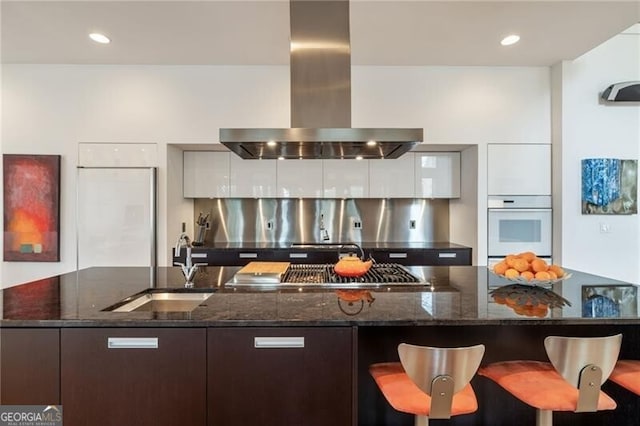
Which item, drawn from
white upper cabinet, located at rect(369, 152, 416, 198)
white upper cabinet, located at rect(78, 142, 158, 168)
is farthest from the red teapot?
Result: white upper cabinet, located at rect(78, 142, 158, 168)

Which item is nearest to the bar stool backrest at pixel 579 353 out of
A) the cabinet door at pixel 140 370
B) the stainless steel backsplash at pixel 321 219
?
the cabinet door at pixel 140 370

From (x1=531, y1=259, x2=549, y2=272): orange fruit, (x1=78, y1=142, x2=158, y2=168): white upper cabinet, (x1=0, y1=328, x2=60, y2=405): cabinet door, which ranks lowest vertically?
(x1=0, y1=328, x2=60, y2=405): cabinet door

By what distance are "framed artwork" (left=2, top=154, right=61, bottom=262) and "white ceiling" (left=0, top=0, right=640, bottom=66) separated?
1.01 metres

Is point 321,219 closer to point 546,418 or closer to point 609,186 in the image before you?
point 609,186

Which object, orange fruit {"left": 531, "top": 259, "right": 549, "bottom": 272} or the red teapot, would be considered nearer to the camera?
orange fruit {"left": 531, "top": 259, "right": 549, "bottom": 272}

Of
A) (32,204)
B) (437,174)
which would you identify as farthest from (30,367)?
(437,174)

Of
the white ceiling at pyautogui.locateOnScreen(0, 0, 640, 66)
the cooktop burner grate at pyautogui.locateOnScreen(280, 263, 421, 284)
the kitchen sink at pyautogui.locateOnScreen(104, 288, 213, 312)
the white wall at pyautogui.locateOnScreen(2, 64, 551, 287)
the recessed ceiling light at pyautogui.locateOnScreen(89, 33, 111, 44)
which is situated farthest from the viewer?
the white wall at pyautogui.locateOnScreen(2, 64, 551, 287)

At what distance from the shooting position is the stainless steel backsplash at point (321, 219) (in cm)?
440

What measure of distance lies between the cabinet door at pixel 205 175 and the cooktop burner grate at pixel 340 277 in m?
1.96

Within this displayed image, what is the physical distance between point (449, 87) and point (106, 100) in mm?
3434

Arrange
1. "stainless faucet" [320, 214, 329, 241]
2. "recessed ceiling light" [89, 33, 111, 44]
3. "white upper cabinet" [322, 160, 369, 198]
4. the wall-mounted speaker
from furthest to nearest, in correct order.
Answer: "stainless faucet" [320, 214, 329, 241]
"white upper cabinet" [322, 160, 369, 198]
the wall-mounted speaker
"recessed ceiling light" [89, 33, 111, 44]

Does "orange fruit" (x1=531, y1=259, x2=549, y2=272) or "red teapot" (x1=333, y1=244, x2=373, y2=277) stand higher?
"orange fruit" (x1=531, y1=259, x2=549, y2=272)

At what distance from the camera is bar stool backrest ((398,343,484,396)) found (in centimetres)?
128

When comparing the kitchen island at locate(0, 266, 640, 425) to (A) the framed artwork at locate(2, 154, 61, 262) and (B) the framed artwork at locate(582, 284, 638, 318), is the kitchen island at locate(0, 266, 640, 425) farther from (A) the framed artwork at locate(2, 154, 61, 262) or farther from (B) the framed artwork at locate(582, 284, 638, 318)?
(A) the framed artwork at locate(2, 154, 61, 262)
